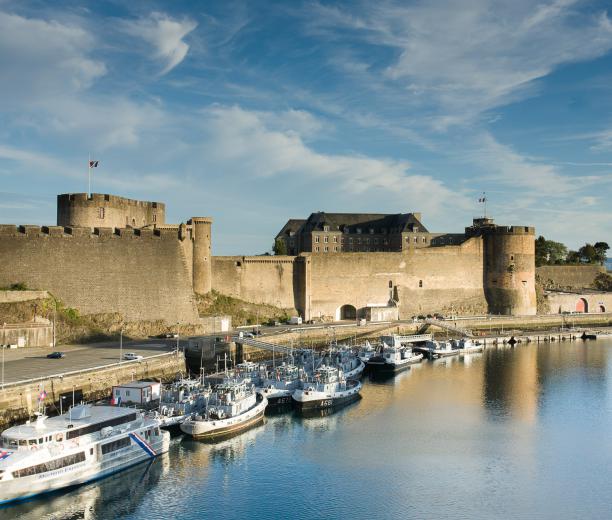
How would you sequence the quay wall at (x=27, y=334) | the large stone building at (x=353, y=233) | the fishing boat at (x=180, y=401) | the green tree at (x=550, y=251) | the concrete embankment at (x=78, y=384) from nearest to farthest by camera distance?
the concrete embankment at (x=78, y=384) → the fishing boat at (x=180, y=401) → the quay wall at (x=27, y=334) → the large stone building at (x=353, y=233) → the green tree at (x=550, y=251)

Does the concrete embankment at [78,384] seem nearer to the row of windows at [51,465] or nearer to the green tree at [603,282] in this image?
the row of windows at [51,465]

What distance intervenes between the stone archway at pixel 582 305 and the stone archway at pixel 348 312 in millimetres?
20187

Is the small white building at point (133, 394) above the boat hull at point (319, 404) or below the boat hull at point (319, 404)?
above

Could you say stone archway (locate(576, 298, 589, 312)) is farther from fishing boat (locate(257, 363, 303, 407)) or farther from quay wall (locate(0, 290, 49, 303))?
quay wall (locate(0, 290, 49, 303))

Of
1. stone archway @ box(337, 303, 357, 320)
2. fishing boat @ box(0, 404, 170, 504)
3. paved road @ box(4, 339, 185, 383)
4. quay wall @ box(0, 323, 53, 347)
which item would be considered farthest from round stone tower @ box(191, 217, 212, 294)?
fishing boat @ box(0, 404, 170, 504)

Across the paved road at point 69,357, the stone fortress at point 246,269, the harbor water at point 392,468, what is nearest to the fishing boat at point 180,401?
the harbor water at point 392,468

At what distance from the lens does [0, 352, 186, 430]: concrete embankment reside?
21.0 metres

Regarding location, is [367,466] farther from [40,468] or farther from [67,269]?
[67,269]

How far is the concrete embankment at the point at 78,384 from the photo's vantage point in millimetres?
21047

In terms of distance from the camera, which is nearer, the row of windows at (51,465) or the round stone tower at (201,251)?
the row of windows at (51,465)

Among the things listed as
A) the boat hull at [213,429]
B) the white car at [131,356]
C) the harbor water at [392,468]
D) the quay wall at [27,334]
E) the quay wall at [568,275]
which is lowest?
the harbor water at [392,468]

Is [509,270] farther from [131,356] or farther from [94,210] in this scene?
[131,356]

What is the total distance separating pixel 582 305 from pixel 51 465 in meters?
47.9

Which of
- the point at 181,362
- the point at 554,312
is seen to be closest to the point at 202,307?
the point at 181,362
